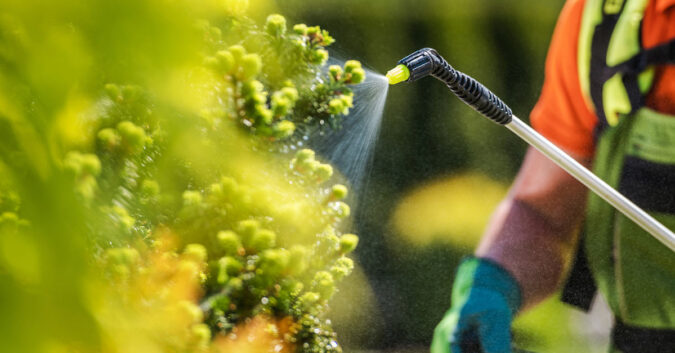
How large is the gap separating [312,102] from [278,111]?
106 mm

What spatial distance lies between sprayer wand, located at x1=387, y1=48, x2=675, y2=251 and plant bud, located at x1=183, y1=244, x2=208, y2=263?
50 cm

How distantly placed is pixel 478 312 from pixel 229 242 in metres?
0.71

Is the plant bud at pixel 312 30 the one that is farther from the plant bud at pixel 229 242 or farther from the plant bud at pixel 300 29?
the plant bud at pixel 229 242

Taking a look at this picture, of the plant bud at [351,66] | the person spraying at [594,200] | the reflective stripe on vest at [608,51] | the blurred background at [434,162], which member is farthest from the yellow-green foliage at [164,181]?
the reflective stripe on vest at [608,51]

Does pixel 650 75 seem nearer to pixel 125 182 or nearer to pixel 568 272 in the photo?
pixel 568 272

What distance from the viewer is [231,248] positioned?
1.32 metres

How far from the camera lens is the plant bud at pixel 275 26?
136 centimetres

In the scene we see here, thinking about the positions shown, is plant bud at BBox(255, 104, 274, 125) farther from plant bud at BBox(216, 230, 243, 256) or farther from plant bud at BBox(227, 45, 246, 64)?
plant bud at BBox(216, 230, 243, 256)

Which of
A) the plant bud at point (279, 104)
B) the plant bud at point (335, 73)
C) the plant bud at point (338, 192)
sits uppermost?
the plant bud at point (335, 73)

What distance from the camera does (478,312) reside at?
5.59 feet

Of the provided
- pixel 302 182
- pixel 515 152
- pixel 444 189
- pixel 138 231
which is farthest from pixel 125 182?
pixel 515 152

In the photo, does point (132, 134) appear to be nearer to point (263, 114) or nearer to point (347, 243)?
point (263, 114)

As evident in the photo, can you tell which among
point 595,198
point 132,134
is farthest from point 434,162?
point 132,134

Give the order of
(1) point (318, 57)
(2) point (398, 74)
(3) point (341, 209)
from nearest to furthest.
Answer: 1. (2) point (398, 74)
2. (1) point (318, 57)
3. (3) point (341, 209)
